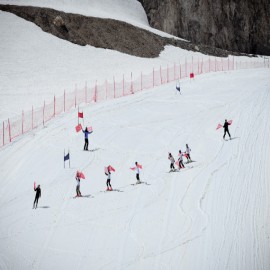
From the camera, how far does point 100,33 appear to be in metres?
61.3

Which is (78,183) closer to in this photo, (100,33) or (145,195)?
(145,195)

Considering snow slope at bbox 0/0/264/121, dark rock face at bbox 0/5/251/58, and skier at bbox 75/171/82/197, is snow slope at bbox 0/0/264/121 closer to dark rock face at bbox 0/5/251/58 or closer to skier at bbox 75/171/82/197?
dark rock face at bbox 0/5/251/58

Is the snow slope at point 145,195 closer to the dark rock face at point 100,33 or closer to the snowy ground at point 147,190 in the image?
the snowy ground at point 147,190

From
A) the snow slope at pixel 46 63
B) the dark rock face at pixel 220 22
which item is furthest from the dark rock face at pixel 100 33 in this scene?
the dark rock face at pixel 220 22

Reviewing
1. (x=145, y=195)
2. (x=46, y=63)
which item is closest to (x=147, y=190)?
(x=145, y=195)

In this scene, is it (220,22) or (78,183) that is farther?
(220,22)

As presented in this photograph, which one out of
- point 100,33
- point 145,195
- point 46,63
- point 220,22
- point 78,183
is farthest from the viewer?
point 220,22

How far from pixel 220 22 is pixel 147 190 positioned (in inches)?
2220

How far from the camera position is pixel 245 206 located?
17172 millimetres

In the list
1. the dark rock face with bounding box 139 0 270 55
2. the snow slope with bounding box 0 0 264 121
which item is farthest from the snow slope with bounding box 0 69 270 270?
the dark rock face with bounding box 139 0 270 55

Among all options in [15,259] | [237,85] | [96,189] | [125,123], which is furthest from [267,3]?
[15,259]

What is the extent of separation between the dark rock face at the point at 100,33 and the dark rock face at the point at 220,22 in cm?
698

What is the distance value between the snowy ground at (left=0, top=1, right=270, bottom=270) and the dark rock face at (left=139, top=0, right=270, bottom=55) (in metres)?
31.4

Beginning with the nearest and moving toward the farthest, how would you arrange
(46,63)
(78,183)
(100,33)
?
(78,183)
(46,63)
(100,33)
